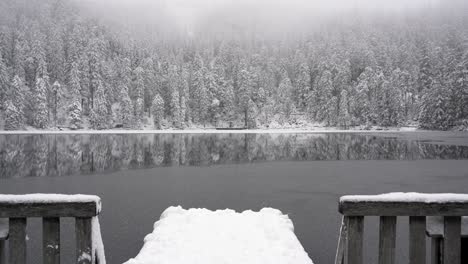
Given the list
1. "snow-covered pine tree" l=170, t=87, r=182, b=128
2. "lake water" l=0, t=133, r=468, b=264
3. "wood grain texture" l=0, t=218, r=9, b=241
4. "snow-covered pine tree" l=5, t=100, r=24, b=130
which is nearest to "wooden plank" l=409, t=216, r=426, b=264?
"wood grain texture" l=0, t=218, r=9, b=241

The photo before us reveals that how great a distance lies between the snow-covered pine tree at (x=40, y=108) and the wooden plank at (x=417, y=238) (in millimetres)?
71101

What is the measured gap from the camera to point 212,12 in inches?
7141

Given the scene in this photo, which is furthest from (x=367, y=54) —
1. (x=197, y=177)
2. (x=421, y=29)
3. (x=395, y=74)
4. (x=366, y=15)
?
(x=197, y=177)

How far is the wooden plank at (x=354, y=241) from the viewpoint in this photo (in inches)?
133

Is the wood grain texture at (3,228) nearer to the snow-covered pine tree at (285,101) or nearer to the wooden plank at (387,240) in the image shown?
the wooden plank at (387,240)

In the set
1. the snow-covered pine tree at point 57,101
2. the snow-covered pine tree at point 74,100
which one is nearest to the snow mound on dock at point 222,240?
the snow-covered pine tree at point 74,100

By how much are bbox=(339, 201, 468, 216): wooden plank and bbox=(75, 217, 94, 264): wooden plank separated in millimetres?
2439

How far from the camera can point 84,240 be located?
11.3 ft

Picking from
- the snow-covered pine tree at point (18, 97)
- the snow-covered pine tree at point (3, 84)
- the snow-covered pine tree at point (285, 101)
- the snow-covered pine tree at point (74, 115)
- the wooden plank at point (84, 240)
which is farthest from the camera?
the snow-covered pine tree at point (285, 101)

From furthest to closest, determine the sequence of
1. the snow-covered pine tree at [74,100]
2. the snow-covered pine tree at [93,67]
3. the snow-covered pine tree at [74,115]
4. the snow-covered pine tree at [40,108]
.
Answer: the snow-covered pine tree at [93,67], the snow-covered pine tree at [74,100], the snow-covered pine tree at [74,115], the snow-covered pine tree at [40,108]

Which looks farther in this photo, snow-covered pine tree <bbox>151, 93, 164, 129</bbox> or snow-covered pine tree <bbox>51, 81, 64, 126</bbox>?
snow-covered pine tree <bbox>151, 93, 164, 129</bbox>

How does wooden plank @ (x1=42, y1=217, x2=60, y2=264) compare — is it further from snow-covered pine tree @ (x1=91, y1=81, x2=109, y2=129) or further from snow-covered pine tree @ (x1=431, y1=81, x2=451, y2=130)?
snow-covered pine tree @ (x1=431, y1=81, x2=451, y2=130)

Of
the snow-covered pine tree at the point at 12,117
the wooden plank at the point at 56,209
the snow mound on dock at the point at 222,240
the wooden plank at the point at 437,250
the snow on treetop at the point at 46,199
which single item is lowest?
the snow mound on dock at the point at 222,240

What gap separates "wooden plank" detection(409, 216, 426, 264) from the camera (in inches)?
133
